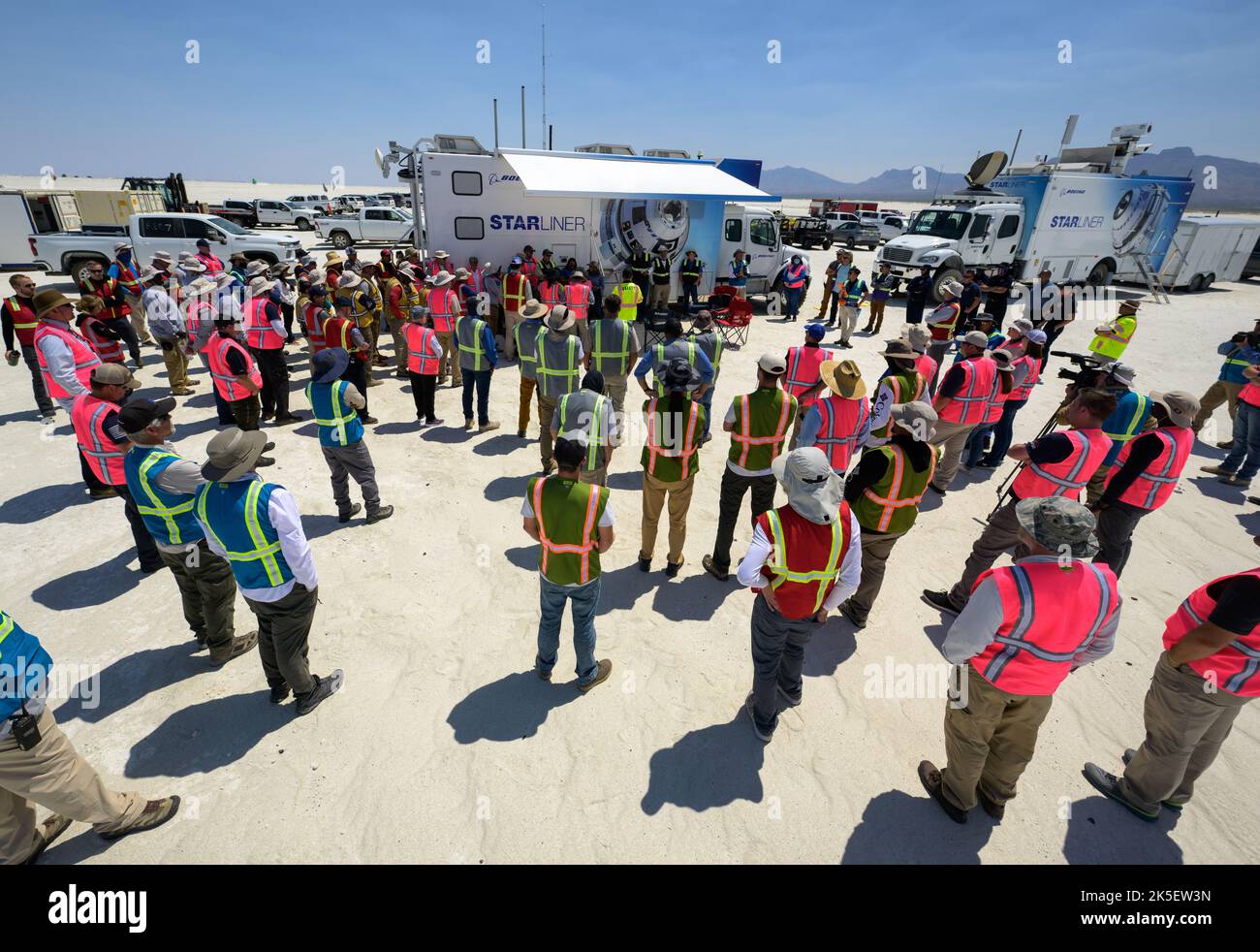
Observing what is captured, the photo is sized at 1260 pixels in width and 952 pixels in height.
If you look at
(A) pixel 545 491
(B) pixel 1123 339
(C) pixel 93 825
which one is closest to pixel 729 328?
(B) pixel 1123 339

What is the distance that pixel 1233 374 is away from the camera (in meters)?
8.22

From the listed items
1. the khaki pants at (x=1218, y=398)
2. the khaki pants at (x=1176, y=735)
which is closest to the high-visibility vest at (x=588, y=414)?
the khaki pants at (x=1176, y=735)

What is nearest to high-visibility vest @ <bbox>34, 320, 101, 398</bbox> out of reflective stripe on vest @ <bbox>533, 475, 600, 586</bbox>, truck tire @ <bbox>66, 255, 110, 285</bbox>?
reflective stripe on vest @ <bbox>533, 475, 600, 586</bbox>

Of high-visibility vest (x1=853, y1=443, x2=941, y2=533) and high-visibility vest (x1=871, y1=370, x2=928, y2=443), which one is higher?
high-visibility vest (x1=871, y1=370, x2=928, y2=443)

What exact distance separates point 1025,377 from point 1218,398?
14.7 feet

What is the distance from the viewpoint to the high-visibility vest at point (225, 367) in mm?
6656

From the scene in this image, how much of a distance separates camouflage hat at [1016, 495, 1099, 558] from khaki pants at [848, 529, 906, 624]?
167cm

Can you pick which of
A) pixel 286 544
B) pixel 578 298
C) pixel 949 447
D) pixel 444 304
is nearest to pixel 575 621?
pixel 286 544

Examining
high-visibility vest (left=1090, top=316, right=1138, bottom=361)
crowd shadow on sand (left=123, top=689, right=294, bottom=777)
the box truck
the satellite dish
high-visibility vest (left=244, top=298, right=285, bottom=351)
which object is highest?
the satellite dish

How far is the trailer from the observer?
2131cm

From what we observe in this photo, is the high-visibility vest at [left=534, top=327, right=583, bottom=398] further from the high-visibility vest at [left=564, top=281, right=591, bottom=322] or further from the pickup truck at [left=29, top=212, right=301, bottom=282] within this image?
the pickup truck at [left=29, top=212, right=301, bottom=282]

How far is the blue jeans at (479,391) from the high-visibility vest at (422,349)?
0.47 metres

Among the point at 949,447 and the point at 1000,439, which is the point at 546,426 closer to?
the point at 949,447
